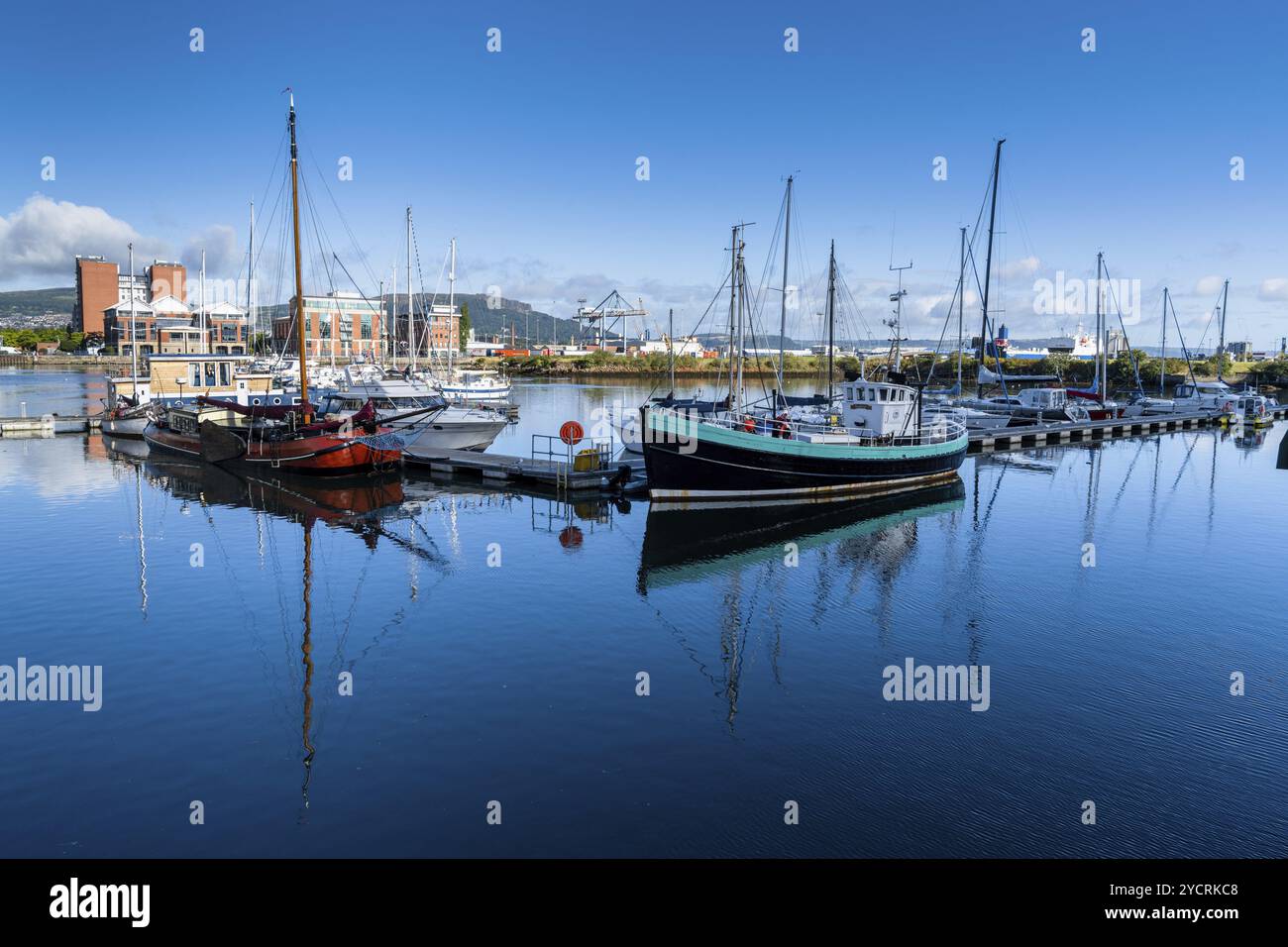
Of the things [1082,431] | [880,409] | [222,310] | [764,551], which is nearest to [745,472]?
[764,551]

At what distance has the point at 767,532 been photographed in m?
29.5

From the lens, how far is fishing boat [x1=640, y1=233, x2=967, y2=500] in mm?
32094

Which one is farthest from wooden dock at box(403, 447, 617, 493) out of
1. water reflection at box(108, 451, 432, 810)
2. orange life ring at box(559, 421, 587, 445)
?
water reflection at box(108, 451, 432, 810)

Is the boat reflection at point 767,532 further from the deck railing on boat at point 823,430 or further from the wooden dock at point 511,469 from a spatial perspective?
the wooden dock at point 511,469

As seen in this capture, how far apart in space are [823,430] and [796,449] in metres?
4.52

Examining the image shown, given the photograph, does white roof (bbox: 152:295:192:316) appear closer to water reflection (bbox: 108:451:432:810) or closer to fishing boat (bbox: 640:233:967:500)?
water reflection (bbox: 108:451:432:810)

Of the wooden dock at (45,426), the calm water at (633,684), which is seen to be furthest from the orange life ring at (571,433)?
the wooden dock at (45,426)

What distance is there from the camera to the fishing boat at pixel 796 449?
32094 mm

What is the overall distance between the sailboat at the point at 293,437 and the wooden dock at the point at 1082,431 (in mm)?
36948

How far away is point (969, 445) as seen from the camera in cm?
5366

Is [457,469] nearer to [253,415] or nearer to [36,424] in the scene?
[253,415]

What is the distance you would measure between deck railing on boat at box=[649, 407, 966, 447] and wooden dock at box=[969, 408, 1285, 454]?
14.4 m

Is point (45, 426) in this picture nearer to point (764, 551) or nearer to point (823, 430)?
point (823, 430)

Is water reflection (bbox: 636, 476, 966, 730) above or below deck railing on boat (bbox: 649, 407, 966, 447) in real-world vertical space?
below
